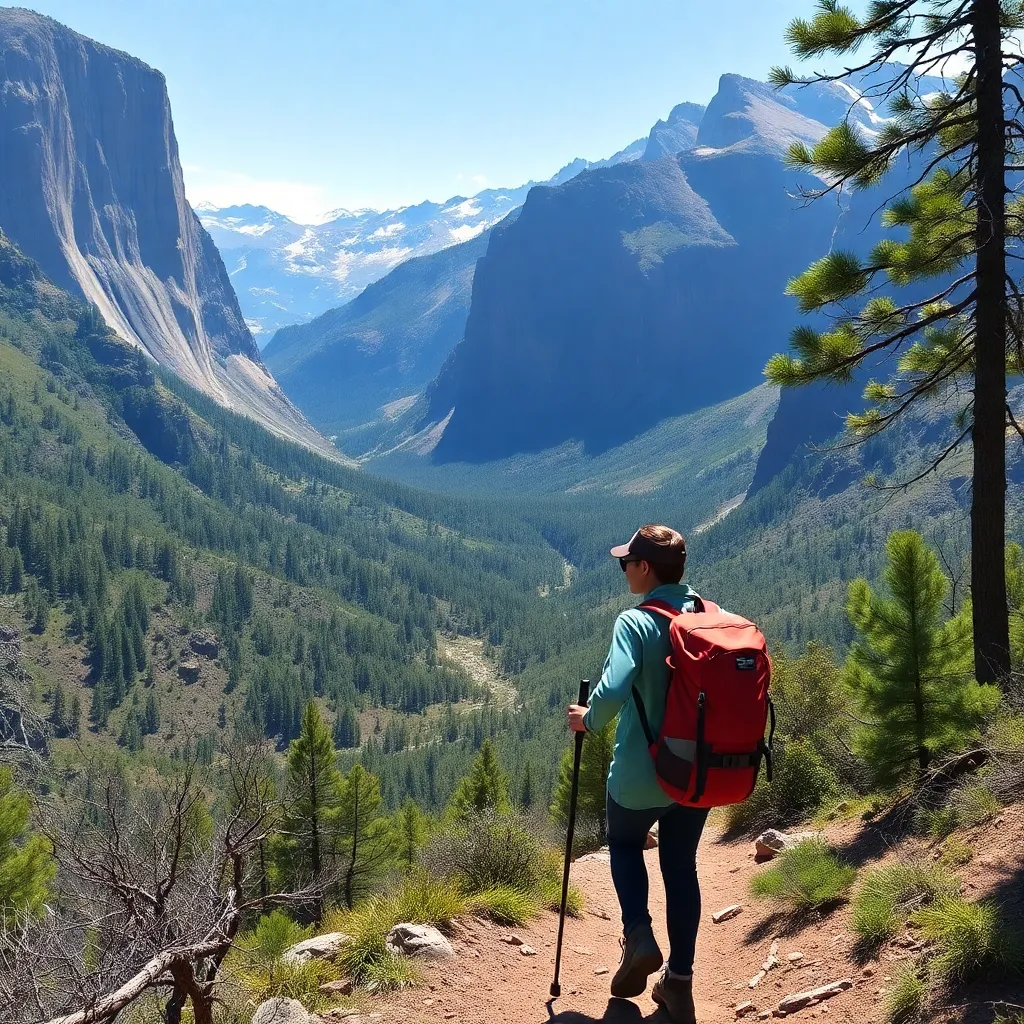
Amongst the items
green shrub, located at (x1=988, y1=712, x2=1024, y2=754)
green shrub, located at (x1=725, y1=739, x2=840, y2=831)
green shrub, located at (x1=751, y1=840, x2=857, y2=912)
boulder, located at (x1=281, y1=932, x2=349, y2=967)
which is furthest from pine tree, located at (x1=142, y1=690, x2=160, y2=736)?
green shrub, located at (x1=988, y1=712, x2=1024, y2=754)

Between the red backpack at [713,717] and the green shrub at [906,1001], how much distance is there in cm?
171

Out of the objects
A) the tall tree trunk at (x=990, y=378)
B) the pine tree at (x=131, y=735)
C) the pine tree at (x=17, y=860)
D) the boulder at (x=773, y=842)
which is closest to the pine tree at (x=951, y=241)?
the tall tree trunk at (x=990, y=378)

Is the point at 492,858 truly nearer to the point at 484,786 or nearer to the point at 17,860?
the point at 17,860

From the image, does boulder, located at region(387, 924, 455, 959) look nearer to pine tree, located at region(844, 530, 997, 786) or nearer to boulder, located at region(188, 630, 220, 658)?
pine tree, located at region(844, 530, 997, 786)

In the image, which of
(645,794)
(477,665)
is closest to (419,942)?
(645,794)

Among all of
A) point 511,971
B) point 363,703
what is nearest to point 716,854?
point 511,971

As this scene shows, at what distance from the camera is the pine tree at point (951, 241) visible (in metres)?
9.07

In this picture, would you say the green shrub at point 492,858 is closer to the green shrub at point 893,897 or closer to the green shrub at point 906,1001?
the green shrub at point 893,897

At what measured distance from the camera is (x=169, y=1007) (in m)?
6.14

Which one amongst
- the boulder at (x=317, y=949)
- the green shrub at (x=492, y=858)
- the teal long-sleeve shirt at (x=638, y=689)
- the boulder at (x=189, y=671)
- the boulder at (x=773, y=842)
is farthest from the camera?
the boulder at (x=189, y=671)

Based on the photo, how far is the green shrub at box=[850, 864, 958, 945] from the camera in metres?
6.13

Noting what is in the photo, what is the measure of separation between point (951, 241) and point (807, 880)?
695 cm

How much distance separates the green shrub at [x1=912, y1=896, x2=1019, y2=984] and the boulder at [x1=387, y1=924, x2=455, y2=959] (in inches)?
149

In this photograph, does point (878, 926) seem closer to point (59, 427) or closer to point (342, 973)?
point (342, 973)
